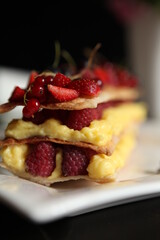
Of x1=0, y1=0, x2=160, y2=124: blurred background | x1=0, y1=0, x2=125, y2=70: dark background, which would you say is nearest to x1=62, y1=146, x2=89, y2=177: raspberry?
x1=0, y1=0, x2=160, y2=124: blurred background

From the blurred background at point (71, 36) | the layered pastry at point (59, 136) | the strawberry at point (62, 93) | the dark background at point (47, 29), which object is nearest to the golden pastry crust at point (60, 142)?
the layered pastry at point (59, 136)

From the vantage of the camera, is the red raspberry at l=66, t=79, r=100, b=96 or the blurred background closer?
the red raspberry at l=66, t=79, r=100, b=96

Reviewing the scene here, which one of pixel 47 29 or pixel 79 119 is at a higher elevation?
pixel 47 29

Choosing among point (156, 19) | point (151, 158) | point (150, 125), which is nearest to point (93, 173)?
point (151, 158)

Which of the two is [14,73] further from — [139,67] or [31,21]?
[139,67]

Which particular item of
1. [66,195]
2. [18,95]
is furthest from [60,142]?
[66,195]

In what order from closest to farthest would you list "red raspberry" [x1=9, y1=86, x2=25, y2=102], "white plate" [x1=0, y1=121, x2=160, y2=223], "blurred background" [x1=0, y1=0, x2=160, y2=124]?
1. "white plate" [x1=0, y1=121, x2=160, y2=223]
2. "red raspberry" [x1=9, y1=86, x2=25, y2=102]
3. "blurred background" [x1=0, y1=0, x2=160, y2=124]

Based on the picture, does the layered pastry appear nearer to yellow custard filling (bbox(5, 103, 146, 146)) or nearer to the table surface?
yellow custard filling (bbox(5, 103, 146, 146))

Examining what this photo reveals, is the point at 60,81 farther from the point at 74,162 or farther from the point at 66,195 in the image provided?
the point at 66,195
